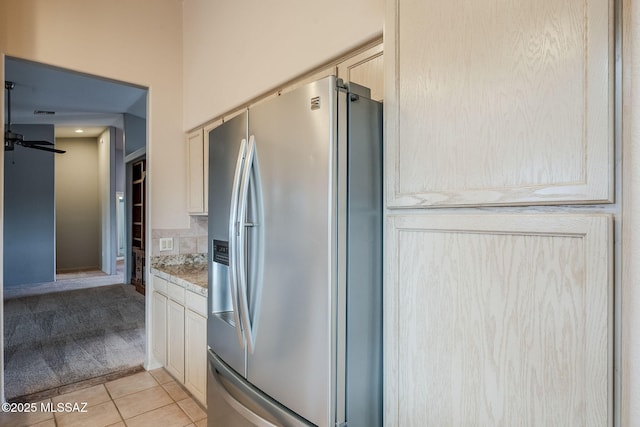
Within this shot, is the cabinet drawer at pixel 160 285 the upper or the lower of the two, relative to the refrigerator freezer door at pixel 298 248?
lower

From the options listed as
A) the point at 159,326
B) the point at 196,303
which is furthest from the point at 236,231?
the point at 159,326

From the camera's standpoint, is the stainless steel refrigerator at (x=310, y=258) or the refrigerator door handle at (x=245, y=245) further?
the refrigerator door handle at (x=245, y=245)

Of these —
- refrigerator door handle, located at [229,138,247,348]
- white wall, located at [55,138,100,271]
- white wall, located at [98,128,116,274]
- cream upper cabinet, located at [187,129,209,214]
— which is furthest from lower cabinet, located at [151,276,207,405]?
white wall, located at [55,138,100,271]

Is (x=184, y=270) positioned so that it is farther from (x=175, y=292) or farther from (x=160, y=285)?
(x=175, y=292)

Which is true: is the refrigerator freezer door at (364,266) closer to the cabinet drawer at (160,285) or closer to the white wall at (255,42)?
the white wall at (255,42)

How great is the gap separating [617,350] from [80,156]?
1036cm

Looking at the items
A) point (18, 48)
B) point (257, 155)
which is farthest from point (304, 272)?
point (18, 48)

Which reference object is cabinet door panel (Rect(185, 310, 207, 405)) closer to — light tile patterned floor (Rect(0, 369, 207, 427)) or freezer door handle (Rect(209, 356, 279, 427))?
light tile patterned floor (Rect(0, 369, 207, 427))

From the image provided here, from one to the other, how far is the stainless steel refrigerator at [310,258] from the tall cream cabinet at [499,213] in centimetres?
8

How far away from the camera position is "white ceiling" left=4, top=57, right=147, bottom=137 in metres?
4.20

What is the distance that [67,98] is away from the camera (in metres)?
5.11

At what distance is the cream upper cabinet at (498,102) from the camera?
0.70 metres

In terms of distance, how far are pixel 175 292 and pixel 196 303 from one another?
1.39 feet

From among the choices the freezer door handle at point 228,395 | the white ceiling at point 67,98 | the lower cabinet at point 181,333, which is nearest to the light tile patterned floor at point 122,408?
the lower cabinet at point 181,333
